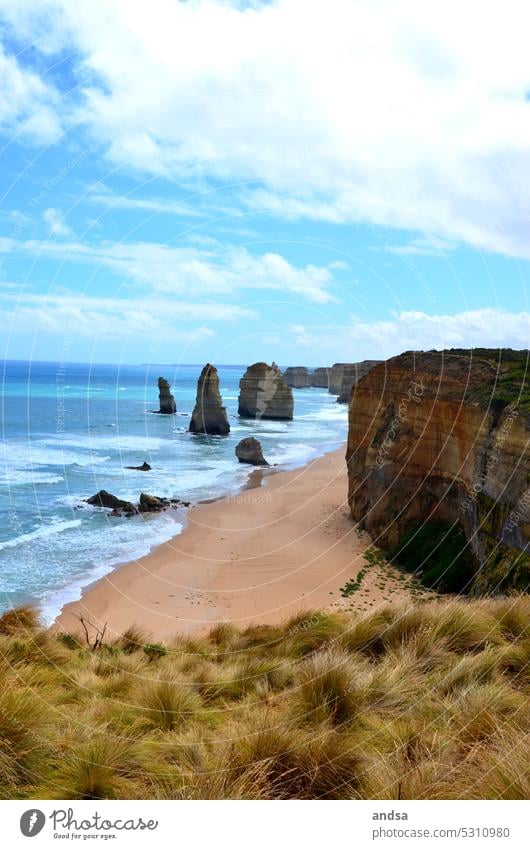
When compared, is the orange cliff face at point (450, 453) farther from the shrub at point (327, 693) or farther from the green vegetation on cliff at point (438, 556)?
the shrub at point (327, 693)

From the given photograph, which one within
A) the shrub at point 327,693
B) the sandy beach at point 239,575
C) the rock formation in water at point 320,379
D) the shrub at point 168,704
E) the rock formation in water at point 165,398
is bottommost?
the sandy beach at point 239,575

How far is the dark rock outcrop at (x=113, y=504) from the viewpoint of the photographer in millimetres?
27469

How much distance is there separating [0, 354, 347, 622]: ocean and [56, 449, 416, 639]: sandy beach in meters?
1.22

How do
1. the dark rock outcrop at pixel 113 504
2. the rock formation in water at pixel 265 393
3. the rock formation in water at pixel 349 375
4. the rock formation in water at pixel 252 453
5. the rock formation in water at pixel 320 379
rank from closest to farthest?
the dark rock outcrop at pixel 113 504 < the rock formation in water at pixel 252 453 < the rock formation in water at pixel 265 393 < the rock formation in water at pixel 349 375 < the rock formation in water at pixel 320 379

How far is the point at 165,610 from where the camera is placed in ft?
51.0

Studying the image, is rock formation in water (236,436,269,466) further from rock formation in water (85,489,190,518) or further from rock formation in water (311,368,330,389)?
rock formation in water (311,368,330,389)

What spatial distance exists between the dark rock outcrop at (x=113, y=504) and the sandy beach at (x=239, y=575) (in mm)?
3072

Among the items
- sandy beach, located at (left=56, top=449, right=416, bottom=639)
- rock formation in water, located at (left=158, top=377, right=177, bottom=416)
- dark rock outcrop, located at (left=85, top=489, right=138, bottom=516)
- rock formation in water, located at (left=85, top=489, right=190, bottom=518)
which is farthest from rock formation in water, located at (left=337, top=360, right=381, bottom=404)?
sandy beach, located at (left=56, top=449, right=416, bottom=639)

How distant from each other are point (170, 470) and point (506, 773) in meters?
37.5

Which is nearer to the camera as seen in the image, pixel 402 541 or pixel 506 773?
pixel 506 773

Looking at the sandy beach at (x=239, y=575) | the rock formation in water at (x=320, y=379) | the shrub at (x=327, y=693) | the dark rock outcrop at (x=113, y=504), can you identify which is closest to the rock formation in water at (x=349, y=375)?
the rock formation in water at (x=320, y=379)
